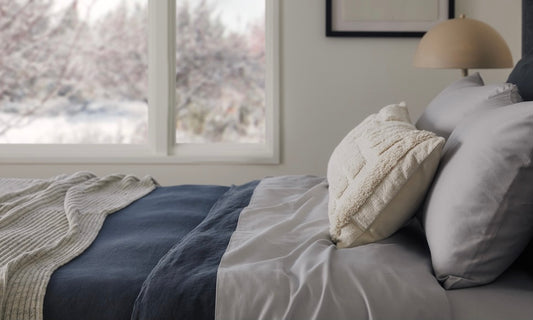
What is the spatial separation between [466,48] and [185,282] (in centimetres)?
227

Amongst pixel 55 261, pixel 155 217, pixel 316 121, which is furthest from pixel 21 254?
pixel 316 121

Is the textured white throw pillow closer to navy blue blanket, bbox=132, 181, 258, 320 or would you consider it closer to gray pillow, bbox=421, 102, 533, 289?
gray pillow, bbox=421, 102, 533, 289

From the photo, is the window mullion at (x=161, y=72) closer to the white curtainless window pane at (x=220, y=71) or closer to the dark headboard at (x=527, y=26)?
the white curtainless window pane at (x=220, y=71)

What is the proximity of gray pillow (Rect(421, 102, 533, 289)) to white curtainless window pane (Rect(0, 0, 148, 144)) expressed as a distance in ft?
10.7

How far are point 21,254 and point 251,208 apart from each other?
72 cm

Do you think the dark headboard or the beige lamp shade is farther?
the beige lamp shade

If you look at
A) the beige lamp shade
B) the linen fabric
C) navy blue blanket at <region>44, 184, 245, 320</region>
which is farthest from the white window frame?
the linen fabric

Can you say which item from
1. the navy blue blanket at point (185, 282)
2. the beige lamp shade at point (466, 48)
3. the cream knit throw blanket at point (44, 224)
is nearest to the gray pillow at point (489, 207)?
the navy blue blanket at point (185, 282)

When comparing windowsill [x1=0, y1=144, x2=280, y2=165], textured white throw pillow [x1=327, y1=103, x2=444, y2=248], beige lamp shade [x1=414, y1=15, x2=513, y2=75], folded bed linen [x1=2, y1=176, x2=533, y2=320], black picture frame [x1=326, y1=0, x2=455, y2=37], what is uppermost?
black picture frame [x1=326, y1=0, x2=455, y2=37]

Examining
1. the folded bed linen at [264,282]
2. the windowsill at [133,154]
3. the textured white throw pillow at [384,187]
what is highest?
the textured white throw pillow at [384,187]

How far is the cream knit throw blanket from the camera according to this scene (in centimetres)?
147

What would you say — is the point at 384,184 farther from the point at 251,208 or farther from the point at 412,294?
the point at 251,208

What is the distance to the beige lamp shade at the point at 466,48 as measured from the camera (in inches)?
130

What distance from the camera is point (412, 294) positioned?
141cm
